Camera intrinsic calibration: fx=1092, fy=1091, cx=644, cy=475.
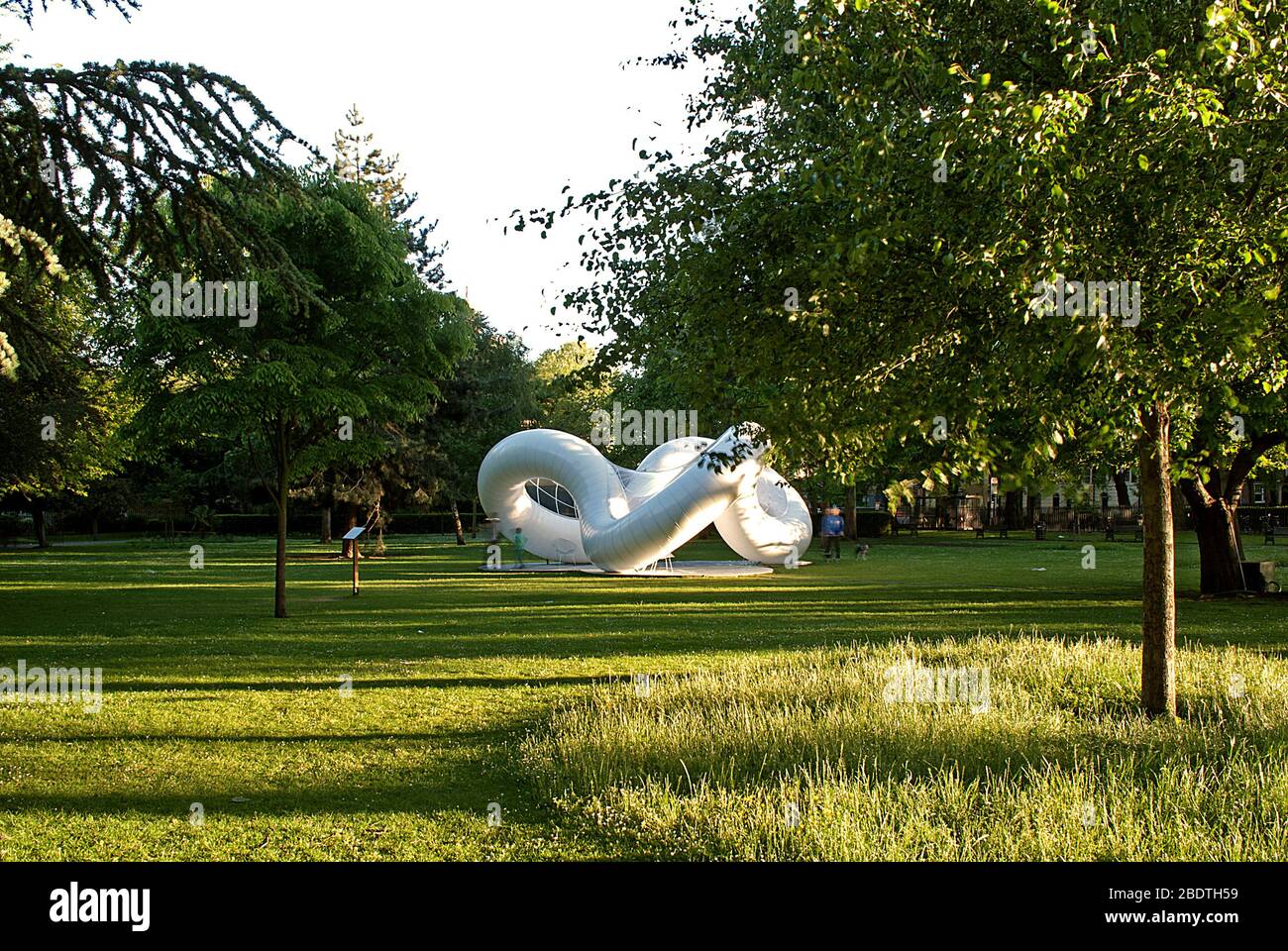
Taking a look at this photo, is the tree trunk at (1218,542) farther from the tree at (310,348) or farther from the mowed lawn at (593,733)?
the tree at (310,348)

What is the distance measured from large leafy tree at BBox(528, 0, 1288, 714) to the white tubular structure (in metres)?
15.0

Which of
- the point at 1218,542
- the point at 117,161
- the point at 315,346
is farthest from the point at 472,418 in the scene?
the point at 117,161

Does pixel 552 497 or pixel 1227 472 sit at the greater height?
pixel 1227 472

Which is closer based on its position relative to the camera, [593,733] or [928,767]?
[928,767]

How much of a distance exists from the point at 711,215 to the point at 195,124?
504 centimetres

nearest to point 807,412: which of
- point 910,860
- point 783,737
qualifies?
point 783,737

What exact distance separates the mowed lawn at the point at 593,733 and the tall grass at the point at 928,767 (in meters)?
0.03

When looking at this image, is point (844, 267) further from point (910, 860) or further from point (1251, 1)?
point (910, 860)

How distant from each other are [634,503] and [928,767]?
73.7ft

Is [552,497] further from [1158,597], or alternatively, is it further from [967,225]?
[967,225]

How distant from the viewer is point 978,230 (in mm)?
7512

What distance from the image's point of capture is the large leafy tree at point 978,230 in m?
6.98

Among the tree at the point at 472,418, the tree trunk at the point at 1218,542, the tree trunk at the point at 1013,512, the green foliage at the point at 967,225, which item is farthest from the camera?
the tree trunk at the point at 1013,512

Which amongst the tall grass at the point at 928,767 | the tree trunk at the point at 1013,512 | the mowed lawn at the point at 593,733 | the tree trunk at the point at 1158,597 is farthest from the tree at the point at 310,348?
the tree trunk at the point at 1013,512
